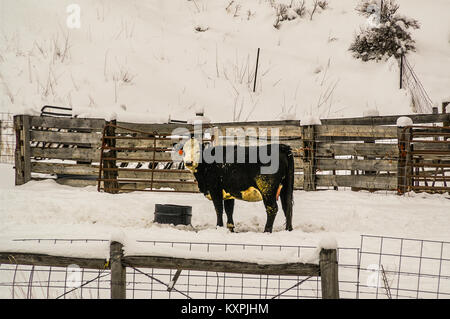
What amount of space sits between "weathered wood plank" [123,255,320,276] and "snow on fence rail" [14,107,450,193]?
5.80 meters

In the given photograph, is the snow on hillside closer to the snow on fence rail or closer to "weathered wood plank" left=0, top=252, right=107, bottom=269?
the snow on fence rail

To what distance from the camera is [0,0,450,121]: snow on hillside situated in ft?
50.4

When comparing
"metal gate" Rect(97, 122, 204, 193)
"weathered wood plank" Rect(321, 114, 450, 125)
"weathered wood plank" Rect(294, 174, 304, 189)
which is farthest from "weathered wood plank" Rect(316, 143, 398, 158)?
"metal gate" Rect(97, 122, 204, 193)

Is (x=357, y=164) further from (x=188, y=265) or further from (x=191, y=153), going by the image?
(x=188, y=265)

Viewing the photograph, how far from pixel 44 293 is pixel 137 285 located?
84cm

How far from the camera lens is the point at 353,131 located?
942 cm

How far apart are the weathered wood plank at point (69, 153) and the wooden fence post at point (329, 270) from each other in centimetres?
785

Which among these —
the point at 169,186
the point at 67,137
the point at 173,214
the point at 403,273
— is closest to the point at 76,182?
the point at 67,137

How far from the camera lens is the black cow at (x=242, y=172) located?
6293 mm

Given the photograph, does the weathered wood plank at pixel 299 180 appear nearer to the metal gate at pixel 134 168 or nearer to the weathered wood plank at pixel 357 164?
the weathered wood plank at pixel 357 164

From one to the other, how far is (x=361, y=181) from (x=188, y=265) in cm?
646

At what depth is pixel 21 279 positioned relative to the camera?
200 inches

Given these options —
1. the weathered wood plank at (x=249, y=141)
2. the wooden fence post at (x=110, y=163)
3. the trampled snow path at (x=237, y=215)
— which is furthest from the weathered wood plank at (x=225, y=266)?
the wooden fence post at (x=110, y=163)

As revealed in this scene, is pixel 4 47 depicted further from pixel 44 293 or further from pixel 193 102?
pixel 44 293
